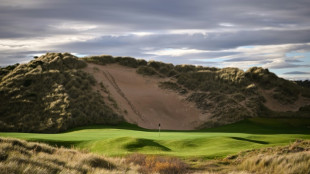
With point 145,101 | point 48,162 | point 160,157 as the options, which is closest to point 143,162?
point 160,157

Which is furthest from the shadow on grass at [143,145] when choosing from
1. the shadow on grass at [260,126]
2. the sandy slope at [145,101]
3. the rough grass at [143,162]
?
the sandy slope at [145,101]

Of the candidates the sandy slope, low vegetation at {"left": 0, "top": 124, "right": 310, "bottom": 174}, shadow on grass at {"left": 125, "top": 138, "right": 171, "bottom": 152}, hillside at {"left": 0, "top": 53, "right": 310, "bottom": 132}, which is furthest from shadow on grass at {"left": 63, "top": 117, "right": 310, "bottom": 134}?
shadow on grass at {"left": 125, "top": 138, "right": 171, "bottom": 152}

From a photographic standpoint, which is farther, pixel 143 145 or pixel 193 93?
pixel 193 93

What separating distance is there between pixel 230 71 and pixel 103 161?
36346mm

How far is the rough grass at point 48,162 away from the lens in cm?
1037

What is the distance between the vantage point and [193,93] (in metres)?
44.4

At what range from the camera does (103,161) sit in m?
14.1

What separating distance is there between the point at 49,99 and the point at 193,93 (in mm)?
16484

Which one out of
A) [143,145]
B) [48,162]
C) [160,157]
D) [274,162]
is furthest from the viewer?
[143,145]

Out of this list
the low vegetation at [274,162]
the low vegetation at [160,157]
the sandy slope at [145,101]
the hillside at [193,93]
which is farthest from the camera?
the hillside at [193,93]

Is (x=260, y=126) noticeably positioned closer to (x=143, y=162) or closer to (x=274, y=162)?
(x=274, y=162)

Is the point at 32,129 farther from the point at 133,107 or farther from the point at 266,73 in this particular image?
the point at 266,73

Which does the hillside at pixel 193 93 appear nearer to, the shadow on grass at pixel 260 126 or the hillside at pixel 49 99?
the shadow on grass at pixel 260 126

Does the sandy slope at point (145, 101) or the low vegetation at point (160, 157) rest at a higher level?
the sandy slope at point (145, 101)
